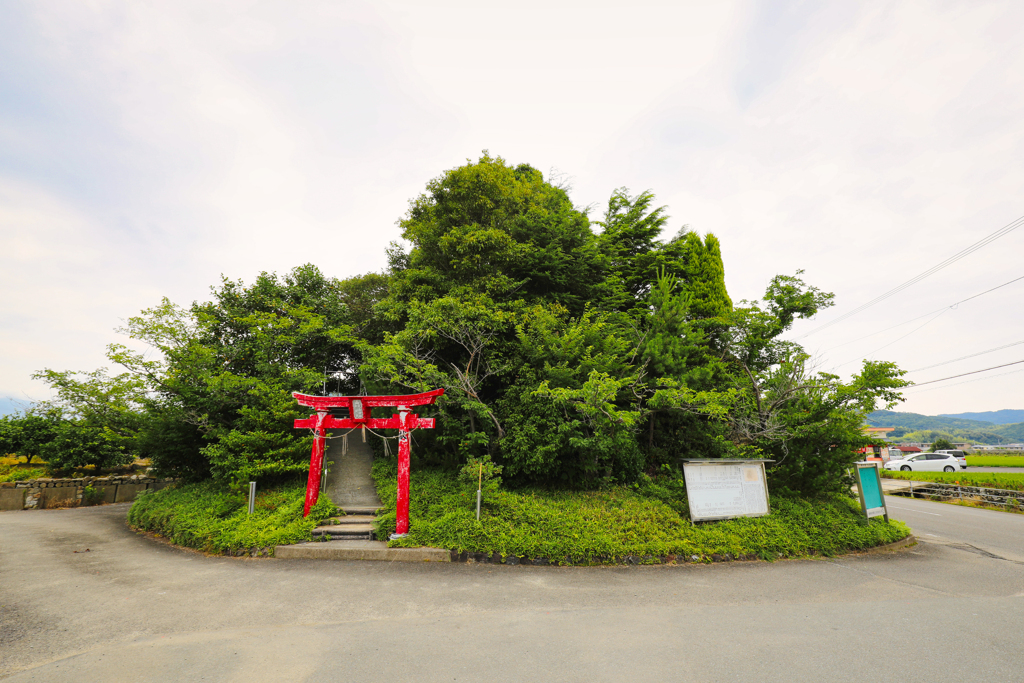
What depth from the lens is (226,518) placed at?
9.07 metres

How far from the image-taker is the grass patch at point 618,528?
7305 millimetres

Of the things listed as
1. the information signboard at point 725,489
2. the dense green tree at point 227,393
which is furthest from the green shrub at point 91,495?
the information signboard at point 725,489

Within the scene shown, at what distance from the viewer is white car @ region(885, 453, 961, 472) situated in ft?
82.8

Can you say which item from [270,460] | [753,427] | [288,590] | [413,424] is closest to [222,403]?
[270,460]

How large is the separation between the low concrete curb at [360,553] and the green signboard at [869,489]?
29.0 ft

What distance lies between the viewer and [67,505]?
47.9 ft

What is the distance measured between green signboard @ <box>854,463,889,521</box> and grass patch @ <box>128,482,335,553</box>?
38.0 feet

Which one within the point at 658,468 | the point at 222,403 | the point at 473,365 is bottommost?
the point at 658,468

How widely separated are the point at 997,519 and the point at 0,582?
2249cm

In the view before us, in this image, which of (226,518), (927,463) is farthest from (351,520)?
(927,463)

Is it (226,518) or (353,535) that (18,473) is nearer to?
(226,518)

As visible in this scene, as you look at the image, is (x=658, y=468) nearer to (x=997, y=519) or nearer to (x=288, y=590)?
(x=288, y=590)

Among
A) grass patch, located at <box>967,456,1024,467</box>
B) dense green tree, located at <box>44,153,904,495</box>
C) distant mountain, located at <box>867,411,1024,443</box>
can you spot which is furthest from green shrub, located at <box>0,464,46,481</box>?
distant mountain, located at <box>867,411,1024,443</box>

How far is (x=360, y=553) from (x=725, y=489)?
7286mm
